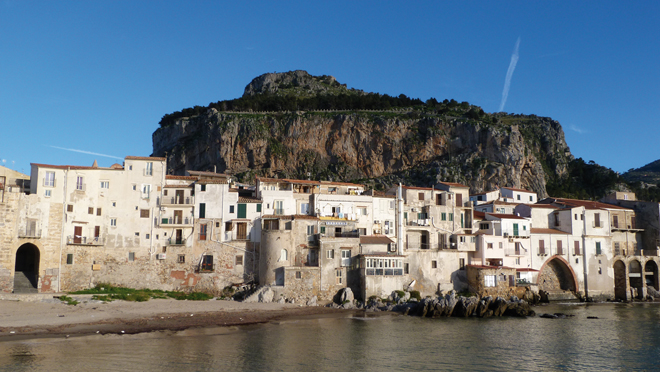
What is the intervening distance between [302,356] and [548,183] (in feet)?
343

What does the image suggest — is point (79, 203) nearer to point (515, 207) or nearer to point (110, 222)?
point (110, 222)

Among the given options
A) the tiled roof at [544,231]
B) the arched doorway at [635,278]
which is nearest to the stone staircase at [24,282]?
the tiled roof at [544,231]

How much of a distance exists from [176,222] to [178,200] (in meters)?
2.36

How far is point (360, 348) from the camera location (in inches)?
1455

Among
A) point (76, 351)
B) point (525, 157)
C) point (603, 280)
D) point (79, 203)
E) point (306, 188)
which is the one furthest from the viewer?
point (525, 157)

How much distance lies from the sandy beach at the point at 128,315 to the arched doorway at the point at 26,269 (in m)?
5.09

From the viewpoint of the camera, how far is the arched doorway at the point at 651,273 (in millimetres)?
73012

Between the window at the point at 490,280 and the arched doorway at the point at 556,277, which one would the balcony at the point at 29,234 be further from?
the arched doorway at the point at 556,277

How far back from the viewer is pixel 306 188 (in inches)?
2448

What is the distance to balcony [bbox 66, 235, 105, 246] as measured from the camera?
170 feet

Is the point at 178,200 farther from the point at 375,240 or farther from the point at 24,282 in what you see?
the point at 375,240

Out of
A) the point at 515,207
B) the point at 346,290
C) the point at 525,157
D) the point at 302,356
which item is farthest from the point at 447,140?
the point at 302,356

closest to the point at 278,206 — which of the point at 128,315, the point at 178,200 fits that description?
the point at 178,200

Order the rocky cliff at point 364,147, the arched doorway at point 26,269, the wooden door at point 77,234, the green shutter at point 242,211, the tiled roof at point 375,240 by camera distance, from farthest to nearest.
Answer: the rocky cliff at point 364,147 → the green shutter at point 242,211 → the tiled roof at point 375,240 → the wooden door at point 77,234 → the arched doorway at point 26,269
